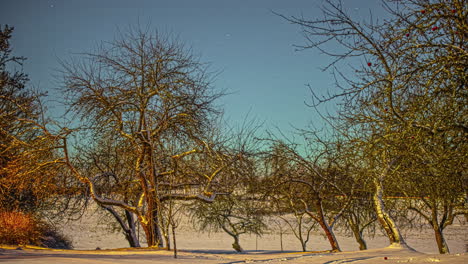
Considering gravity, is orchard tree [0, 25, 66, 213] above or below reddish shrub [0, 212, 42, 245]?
above

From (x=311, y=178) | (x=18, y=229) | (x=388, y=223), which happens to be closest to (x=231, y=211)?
(x=311, y=178)

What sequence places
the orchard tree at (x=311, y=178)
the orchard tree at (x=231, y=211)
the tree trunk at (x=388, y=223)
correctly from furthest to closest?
1. the orchard tree at (x=231, y=211)
2. the orchard tree at (x=311, y=178)
3. the tree trunk at (x=388, y=223)

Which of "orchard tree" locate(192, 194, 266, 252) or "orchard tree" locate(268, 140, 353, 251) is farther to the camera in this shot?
"orchard tree" locate(192, 194, 266, 252)

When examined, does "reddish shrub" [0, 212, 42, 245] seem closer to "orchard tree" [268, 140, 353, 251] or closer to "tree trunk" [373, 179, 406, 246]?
"orchard tree" [268, 140, 353, 251]

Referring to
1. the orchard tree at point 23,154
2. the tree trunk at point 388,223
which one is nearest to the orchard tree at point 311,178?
the tree trunk at point 388,223

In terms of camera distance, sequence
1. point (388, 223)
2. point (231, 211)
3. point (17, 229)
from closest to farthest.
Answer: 1. point (388, 223)
2. point (17, 229)
3. point (231, 211)

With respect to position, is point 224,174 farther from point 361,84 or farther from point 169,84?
point 361,84

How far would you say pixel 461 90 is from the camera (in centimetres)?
640

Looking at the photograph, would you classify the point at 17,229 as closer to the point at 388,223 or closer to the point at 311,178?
the point at 311,178

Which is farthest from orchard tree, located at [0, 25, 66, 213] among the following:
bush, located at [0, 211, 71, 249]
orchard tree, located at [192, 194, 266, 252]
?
orchard tree, located at [192, 194, 266, 252]

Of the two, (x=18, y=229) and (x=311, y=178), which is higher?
(x=311, y=178)

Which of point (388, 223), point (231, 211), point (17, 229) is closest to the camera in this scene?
point (388, 223)

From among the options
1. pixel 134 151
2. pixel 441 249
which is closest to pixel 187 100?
pixel 134 151

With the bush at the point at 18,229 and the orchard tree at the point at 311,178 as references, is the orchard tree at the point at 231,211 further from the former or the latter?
the bush at the point at 18,229
